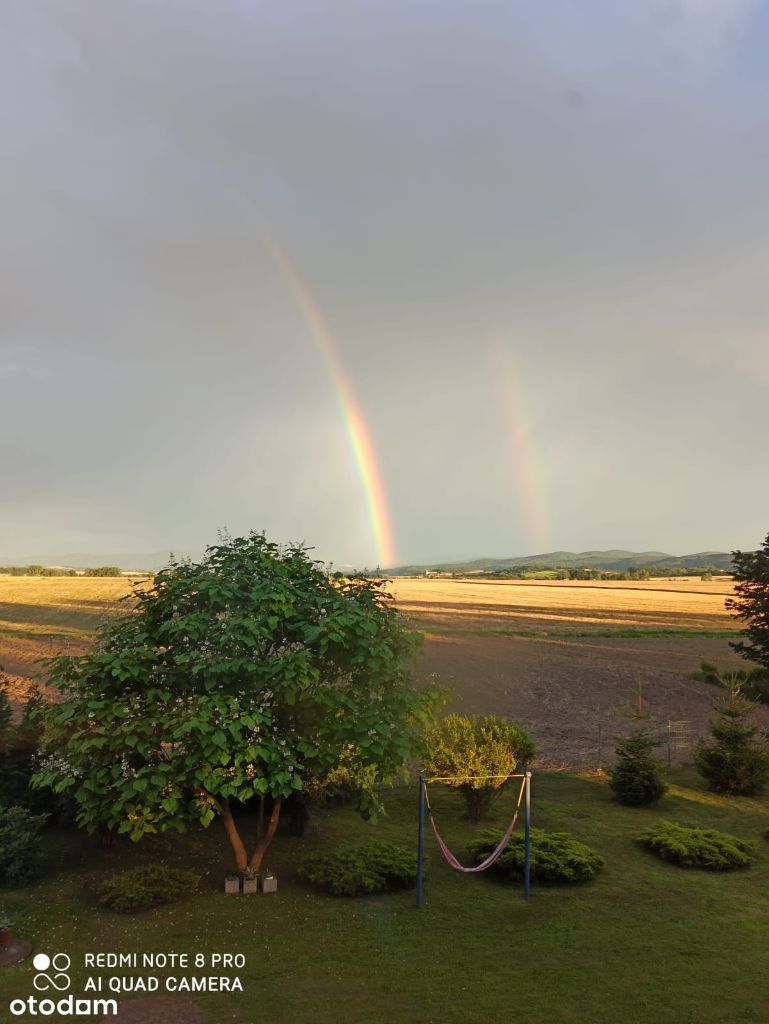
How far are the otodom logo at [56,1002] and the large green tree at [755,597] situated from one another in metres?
28.4

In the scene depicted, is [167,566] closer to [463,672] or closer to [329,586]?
[329,586]

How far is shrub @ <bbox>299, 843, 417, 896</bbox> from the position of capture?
46.5 feet

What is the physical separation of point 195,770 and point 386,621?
490 cm

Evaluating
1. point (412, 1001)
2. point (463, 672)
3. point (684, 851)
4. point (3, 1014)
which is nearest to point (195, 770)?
point (3, 1014)

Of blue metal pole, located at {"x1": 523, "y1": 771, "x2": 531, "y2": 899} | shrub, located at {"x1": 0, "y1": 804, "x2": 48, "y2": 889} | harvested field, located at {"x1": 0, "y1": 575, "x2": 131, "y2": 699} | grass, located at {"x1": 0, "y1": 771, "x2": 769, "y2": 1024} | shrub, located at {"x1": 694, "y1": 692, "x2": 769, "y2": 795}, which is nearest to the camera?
grass, located at {"x1": 0, "y1": 771, "x2": 769, "y2": 1024}

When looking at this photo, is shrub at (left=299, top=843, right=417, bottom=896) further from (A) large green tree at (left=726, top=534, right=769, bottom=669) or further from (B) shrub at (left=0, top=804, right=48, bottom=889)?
(A) large green tree at (left=726, top=534, right=769, bottom=669)

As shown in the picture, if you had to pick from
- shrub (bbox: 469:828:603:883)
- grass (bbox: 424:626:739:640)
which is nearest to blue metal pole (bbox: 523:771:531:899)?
shrub (bbox: 469:828:603:883)

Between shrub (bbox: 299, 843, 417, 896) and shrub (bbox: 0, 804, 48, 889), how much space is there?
5.75 meters

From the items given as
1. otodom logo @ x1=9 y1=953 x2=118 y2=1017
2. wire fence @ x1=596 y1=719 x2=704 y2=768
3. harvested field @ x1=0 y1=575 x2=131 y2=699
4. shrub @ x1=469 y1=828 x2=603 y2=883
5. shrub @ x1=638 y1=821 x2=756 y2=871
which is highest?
harvested field @ x1=0 y1=575 x2=131 y2=699

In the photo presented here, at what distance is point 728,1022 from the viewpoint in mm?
9641

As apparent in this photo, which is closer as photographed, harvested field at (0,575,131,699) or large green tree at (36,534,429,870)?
large green tree at (36,534,429,870)

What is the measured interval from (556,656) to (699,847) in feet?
130

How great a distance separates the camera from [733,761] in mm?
22422

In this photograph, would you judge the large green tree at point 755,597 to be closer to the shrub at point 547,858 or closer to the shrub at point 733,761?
the shrub at point 733,761
